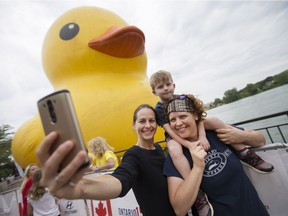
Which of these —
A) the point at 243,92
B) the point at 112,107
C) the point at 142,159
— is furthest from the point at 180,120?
the point at 243,92

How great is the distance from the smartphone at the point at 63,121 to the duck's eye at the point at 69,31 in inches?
218

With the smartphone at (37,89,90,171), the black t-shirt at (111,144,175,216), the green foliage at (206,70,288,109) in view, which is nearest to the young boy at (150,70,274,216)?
the black t-shirt at (111,144,175,216)

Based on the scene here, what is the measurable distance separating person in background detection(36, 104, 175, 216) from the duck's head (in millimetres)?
4089

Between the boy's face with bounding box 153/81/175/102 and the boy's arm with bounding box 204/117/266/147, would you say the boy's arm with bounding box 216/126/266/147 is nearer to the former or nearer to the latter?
the boy's arm with bounding box 204/117/266/147

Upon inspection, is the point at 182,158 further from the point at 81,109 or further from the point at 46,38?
the point at 46,38

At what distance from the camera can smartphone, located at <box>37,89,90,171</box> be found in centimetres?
71

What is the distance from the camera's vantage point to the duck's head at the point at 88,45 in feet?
18.2

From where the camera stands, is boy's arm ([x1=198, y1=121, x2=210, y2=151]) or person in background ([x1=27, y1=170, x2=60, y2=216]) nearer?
boy's arm ([x1=198, y1=121, x2=210, y2=151])

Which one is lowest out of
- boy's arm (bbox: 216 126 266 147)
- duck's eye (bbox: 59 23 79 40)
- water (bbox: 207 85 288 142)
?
water (bbox: 207 85 288 142)

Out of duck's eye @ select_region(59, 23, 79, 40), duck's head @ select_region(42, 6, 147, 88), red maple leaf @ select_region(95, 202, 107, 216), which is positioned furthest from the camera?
duck's eye @ select_region(59, 23, 79, 40)

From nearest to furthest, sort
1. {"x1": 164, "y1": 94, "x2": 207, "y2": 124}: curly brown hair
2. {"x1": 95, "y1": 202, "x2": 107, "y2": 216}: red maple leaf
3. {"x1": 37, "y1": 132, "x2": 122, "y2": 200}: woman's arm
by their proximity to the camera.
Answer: {"x1": 37, "y1": 132, "x2": 122, "y2": 200}: woman's arm, {"x1": 164, "y1": 94, "x2": 207, "y2": 124}: curly brown hair, {"x1": 95, "y1": 202, "x2": 107, "y2": 216}: red maple leaf

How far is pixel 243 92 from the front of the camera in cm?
4566

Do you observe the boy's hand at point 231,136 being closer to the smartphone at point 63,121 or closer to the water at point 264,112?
the water at point 264,112

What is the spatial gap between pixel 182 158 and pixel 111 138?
3.93 meters
